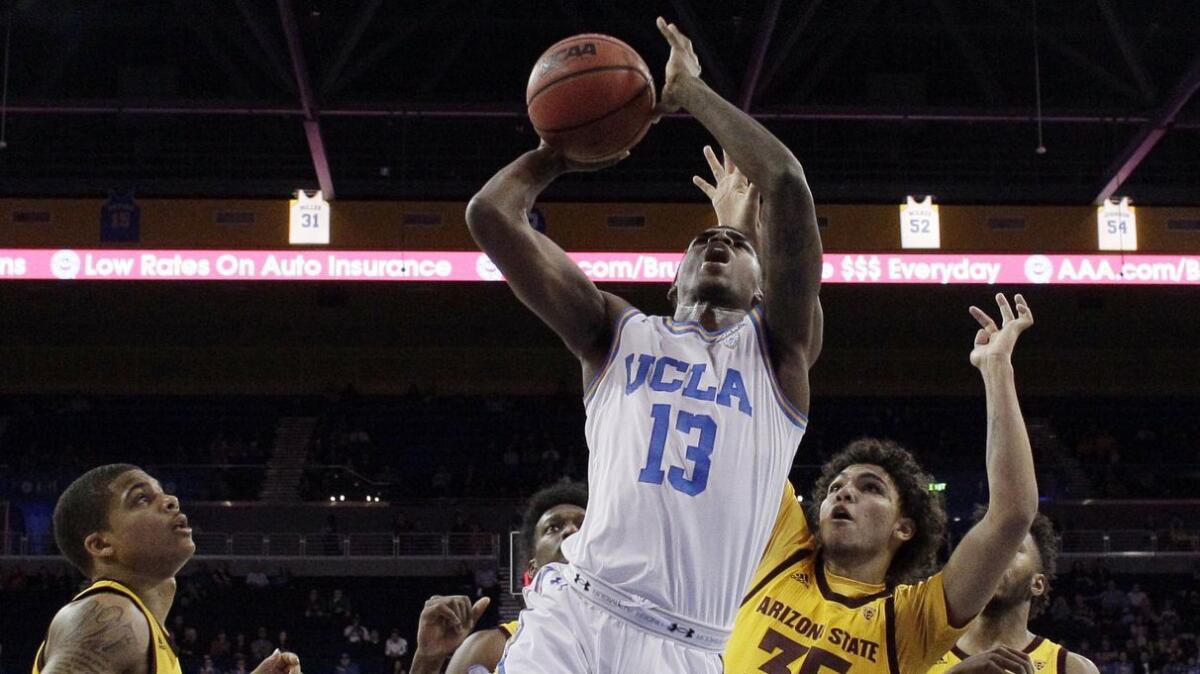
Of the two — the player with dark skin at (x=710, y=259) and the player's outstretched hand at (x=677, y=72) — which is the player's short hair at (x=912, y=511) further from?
the player's outstretched hand at (x=677, y=72)

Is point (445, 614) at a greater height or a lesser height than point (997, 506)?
lesser

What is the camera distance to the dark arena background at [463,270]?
15188 millimetres

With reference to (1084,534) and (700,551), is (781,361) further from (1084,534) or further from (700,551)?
(1084,534)

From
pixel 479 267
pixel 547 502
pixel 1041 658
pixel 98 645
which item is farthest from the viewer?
pixel 479 267

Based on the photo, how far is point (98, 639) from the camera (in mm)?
3775

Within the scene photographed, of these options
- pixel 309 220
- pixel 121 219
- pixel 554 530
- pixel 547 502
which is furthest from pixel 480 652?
pixel 121 219

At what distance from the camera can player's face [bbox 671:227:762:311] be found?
3510 millimetres

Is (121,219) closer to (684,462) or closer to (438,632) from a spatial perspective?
(438,632)

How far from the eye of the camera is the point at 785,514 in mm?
4434

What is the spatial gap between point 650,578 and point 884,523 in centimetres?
144

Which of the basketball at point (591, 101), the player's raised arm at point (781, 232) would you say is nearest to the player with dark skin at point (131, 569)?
the basketball at point (591, 101)

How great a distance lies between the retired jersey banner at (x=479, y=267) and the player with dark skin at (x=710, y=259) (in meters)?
11.3

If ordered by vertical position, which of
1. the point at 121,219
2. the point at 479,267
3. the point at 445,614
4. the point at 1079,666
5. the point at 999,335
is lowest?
the point at 1079,666

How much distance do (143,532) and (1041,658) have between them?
3001 millimetres
